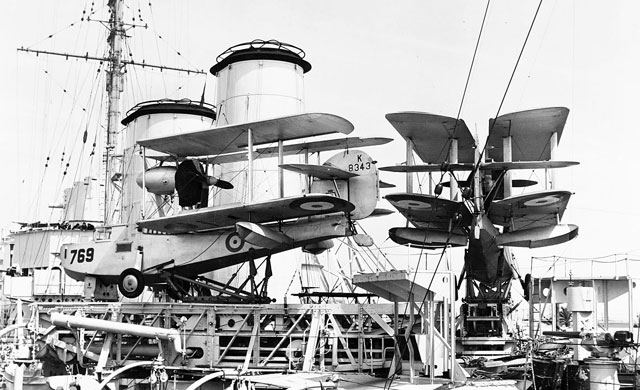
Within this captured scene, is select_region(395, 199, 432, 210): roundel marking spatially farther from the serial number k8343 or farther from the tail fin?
the serial number k8343

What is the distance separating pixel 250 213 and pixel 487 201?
6.68 metres

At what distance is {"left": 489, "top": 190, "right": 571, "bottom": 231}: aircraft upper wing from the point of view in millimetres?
20891

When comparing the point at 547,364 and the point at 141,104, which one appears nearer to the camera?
the point at 547,364

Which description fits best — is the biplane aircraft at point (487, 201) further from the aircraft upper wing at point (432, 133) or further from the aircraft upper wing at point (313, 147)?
the aircraft upper wing at point (313, 147)

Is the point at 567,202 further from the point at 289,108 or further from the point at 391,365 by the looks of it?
the point at 289,108

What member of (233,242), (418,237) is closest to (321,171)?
(233,242)

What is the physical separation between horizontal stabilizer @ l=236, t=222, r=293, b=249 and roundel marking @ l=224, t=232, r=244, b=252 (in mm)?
1388

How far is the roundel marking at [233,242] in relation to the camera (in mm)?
22844

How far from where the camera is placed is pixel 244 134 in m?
22.9

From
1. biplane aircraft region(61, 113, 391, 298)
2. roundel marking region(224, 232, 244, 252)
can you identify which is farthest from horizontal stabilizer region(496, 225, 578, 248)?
roundel marking region(224, 232, 244, 252)

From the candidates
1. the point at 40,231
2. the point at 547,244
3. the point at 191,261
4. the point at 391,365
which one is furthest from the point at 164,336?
the point at 40,231

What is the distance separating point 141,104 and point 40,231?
1215 cm

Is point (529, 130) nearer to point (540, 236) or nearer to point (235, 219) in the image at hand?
point (540, 236)

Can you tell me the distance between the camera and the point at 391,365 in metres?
20.1
